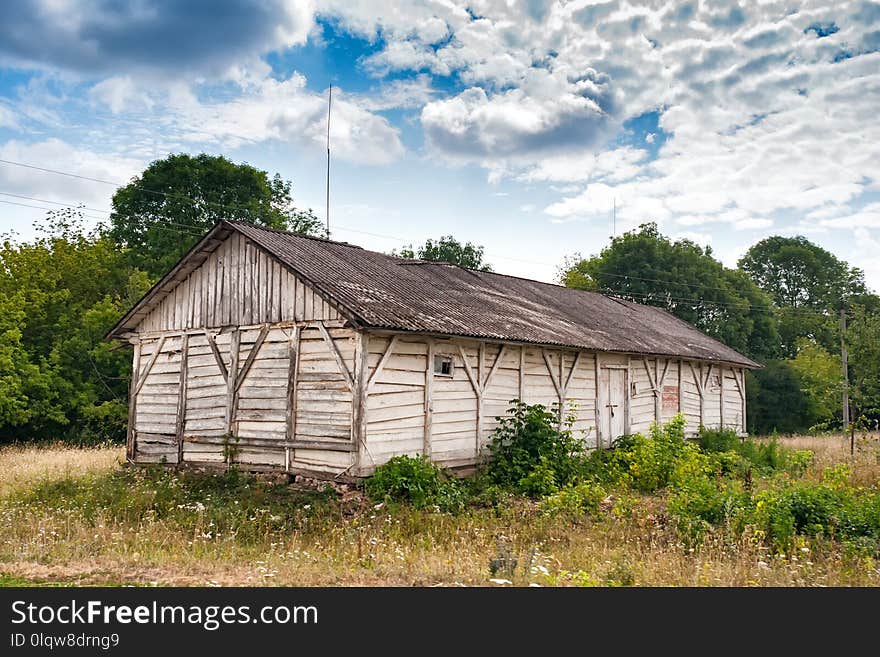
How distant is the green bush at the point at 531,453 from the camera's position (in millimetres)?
15102

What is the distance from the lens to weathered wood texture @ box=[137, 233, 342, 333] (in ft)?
49.6

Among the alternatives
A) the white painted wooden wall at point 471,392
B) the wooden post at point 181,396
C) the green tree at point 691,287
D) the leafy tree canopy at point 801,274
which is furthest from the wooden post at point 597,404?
the leafy tree canopy at point 801,274

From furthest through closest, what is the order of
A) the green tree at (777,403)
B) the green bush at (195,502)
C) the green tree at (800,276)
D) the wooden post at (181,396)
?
1. the green tree at (800,276)
2. the green tree at (777,403)
3. the wooden post at (181,396)
4. the green bush at (195,502)

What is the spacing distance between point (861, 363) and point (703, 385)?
572 cm

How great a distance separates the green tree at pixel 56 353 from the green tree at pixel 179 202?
5.08m

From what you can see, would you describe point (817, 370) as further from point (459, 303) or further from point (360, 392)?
point (360, 392)

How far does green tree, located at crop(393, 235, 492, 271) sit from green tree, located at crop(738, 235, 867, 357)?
77.3 feet

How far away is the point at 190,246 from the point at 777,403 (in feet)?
105

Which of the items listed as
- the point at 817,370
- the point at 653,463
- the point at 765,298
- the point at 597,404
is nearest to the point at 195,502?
the point at 653,463

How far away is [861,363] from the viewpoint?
835 inches

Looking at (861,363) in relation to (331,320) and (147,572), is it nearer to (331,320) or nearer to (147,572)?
(331,320)

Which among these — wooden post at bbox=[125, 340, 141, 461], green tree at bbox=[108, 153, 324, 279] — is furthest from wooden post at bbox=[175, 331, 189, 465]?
green tree at bbox=[108, 153, 324, 279]

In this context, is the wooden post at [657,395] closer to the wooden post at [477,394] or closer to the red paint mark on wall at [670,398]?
the red paint mark on wall at [670,398]

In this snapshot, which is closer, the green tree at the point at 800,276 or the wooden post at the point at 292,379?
the wooden post at the point at 292,379
